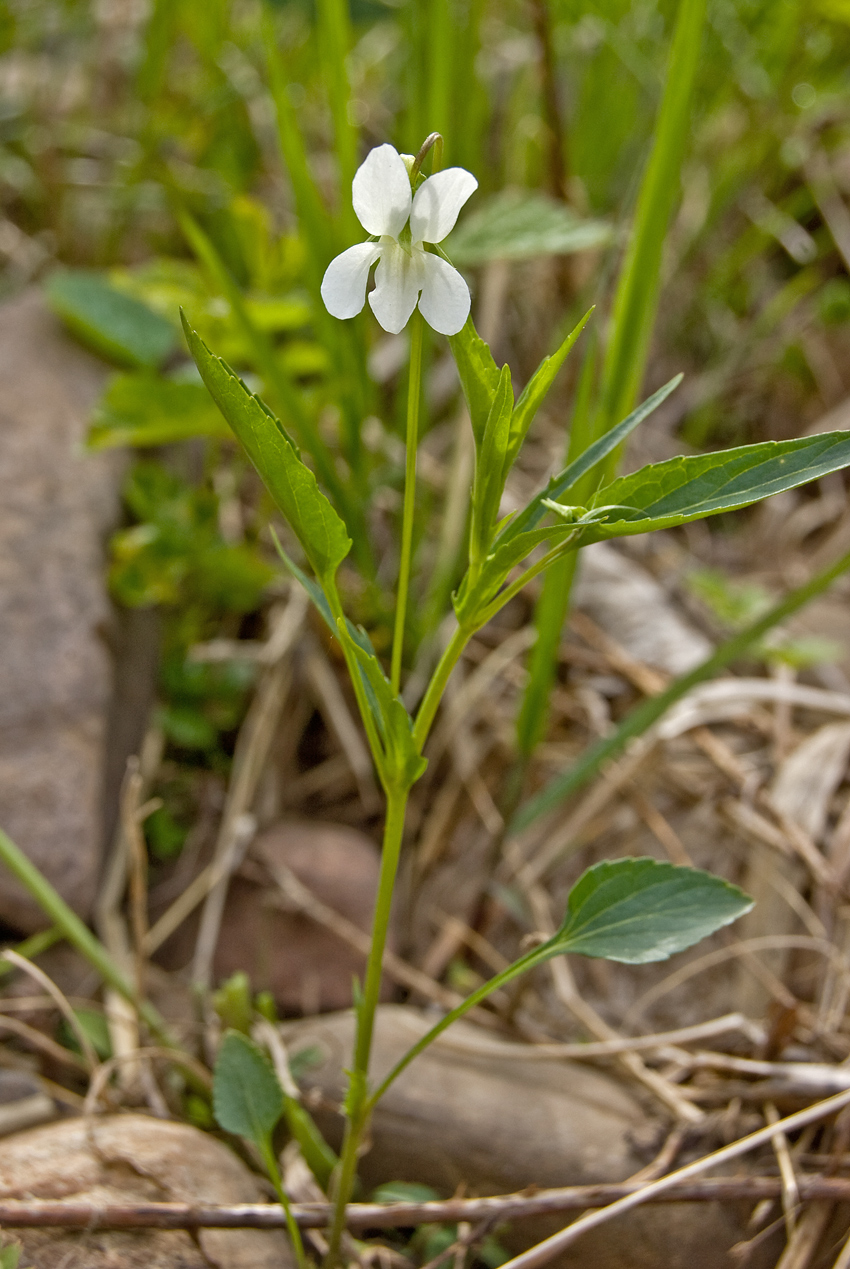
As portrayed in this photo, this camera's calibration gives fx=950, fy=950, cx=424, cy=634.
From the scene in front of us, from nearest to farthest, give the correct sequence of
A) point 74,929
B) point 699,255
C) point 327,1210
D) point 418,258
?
point 418,258, point 327,1210, point 74,929, point 699,255

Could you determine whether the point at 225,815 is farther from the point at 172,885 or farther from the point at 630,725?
the point at 630,725

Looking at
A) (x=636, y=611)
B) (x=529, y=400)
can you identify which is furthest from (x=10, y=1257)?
(x=636, y=611)

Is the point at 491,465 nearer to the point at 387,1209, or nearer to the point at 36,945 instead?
the point at 387,1209

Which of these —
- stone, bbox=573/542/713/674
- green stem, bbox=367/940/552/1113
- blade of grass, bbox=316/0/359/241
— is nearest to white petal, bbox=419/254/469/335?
green stem, bbox=367/940/552/1113

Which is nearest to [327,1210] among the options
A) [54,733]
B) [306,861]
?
[306,861]

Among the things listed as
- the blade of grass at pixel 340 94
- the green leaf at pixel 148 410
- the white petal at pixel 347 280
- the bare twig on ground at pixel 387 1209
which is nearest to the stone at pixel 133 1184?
the bare twig on ground at pixel 387 1209

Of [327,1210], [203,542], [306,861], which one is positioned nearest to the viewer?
[327,1210]

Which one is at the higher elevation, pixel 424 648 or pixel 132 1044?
pixel 424 648
